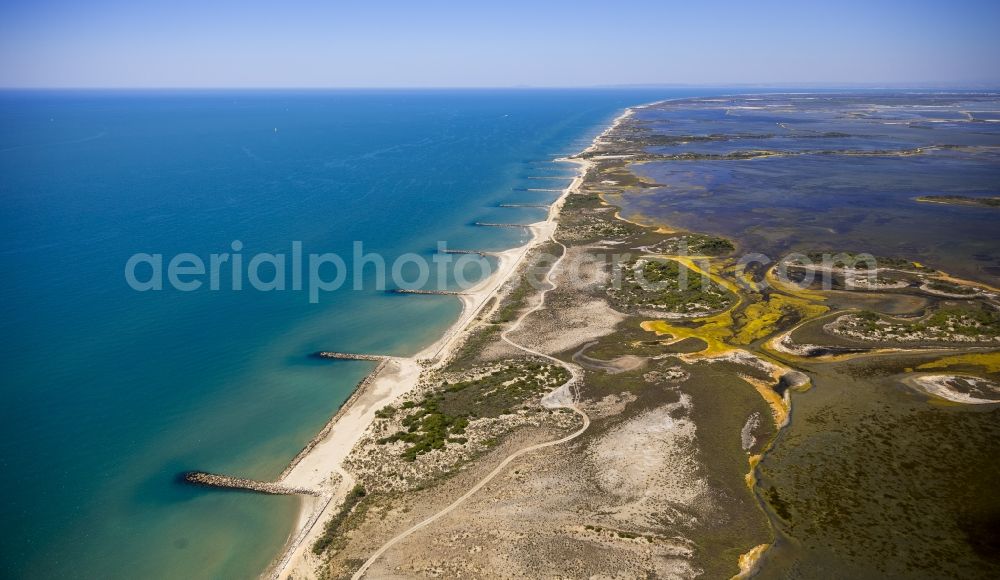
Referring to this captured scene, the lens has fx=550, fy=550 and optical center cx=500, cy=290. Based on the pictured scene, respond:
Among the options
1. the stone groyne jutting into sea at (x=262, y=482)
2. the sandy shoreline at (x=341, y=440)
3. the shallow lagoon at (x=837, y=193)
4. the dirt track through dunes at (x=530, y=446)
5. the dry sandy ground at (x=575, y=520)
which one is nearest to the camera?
the dry sandy ground at (x=575, y=520)

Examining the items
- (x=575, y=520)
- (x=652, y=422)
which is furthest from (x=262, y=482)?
(x=652, y=422)

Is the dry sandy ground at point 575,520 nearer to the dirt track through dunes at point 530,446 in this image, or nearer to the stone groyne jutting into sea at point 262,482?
the dirt track through dunes at point 530,446

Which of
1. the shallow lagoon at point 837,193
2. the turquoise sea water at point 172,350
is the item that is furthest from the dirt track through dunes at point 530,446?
the shallow lagoon at point 837,193

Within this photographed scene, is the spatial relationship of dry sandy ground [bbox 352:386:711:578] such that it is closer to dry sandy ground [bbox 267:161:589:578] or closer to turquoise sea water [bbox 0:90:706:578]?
dry sandy ground [bbox 267:161:589:578]

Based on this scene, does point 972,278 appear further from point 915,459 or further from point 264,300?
point 264,300

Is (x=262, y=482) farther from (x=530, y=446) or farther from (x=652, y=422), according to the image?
(x=652, y=422)

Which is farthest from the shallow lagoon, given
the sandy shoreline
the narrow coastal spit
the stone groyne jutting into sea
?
the stone groyne jutting into sea
